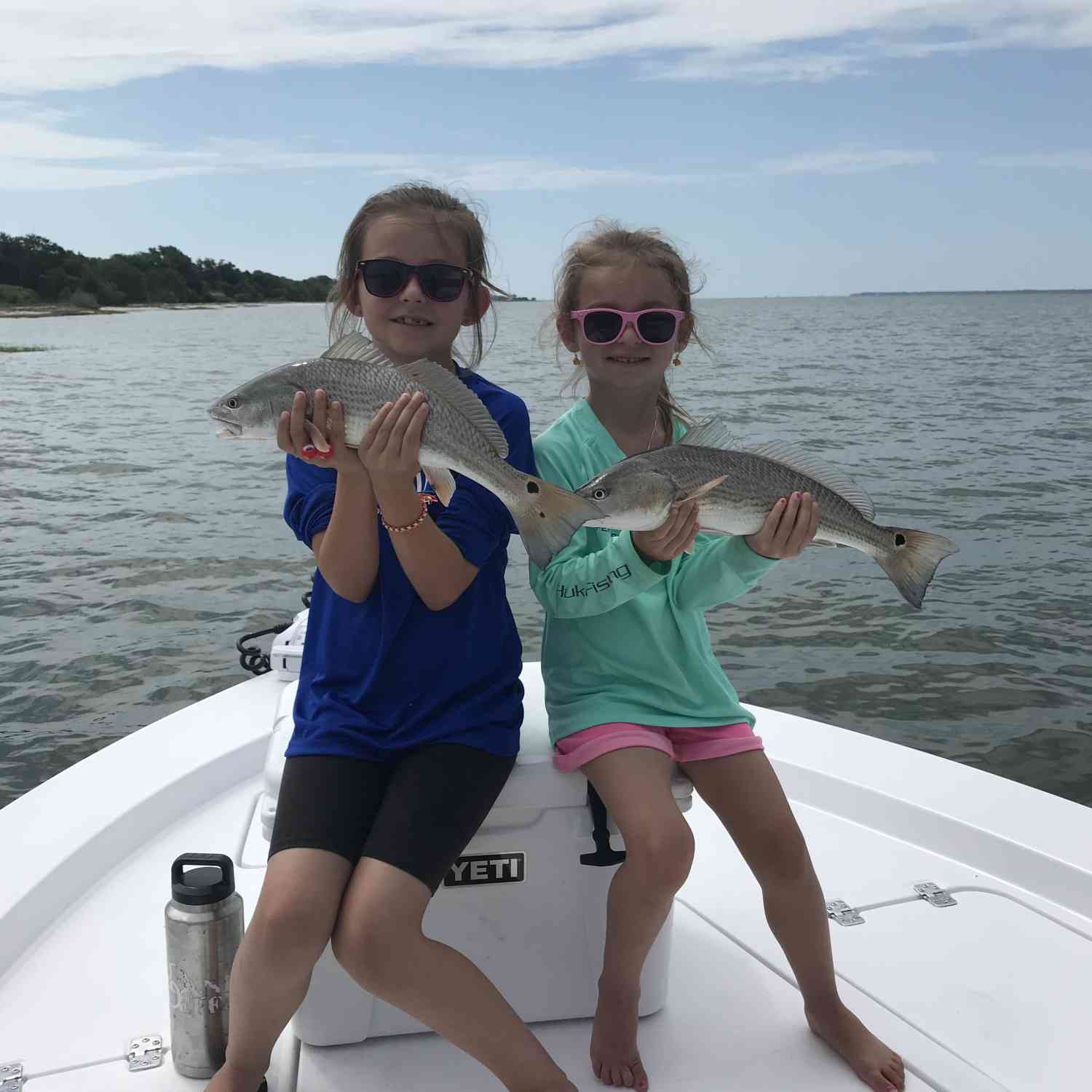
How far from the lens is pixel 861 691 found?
8773mm

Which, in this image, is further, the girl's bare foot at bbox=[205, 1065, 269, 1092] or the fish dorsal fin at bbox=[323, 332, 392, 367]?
the fish dorsal fin at bbox=[323, 332, 392, 367]

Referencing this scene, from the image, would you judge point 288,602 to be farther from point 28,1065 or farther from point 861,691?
point 28,1065

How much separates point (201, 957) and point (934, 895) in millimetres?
2083

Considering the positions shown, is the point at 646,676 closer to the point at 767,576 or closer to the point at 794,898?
the point at 794,898

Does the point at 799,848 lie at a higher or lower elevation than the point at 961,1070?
higher

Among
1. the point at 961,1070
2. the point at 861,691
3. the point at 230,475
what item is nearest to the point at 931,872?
the point at 961,1070

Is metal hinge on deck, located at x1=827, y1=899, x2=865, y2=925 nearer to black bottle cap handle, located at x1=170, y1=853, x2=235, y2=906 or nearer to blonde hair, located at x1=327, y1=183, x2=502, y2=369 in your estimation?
black bottle cap handle, located at x1=170, y1=853, x2=235, y2=906

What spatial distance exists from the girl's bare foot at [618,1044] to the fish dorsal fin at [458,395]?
4.04ft

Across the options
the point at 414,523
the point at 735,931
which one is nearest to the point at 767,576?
the point at 735,931

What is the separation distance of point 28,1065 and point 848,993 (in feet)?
6.40

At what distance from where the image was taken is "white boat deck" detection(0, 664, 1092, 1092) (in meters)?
2.41

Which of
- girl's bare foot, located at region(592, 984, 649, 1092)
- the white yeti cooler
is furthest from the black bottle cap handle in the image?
girl's bare foot, located at region(592, 984, 649, 1092)

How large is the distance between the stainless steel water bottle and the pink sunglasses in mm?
1575

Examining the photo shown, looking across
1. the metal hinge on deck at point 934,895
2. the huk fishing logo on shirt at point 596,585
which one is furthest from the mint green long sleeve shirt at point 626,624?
the metal hinge on deck at point 934,895
